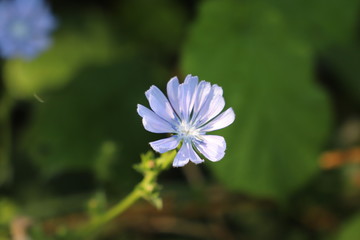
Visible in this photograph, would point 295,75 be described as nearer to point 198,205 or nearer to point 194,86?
point 198,205

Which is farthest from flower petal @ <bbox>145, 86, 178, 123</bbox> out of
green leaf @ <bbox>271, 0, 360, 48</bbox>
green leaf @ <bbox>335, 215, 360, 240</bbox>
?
green leaf @ <bbox>271, 0, 360, 48</bbox>

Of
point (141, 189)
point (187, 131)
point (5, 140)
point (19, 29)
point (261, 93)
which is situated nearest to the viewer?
point (187, 131)

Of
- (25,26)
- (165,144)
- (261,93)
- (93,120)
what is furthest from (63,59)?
(165,144)

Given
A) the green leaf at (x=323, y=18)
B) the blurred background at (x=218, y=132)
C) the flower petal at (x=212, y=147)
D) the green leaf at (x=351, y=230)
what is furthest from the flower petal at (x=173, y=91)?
the green leaf at (x=323, y=18)

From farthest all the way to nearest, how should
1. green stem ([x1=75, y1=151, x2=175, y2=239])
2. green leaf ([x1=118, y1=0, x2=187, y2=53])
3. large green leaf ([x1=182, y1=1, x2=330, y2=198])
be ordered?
green leaf ([x1=118, y1=0, x2=187, y2=53]) → large green leaf ([x1=182, y1=1, x2=330, y2=198]) → green stem ([x1=75, y1=151, x2=175, y2=239])

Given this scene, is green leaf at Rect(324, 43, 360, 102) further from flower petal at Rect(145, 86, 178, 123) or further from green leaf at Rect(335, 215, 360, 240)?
flower petal at Rect(145, 86, 178, 123)

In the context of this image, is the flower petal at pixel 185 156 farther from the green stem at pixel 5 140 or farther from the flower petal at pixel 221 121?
the green stem at pixel 5 140

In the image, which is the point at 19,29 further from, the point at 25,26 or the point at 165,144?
the point at 165,144
